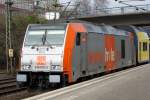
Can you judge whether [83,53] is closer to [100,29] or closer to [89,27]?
[89,27]

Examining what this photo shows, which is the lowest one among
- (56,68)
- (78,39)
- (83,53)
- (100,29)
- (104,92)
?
(104,92)

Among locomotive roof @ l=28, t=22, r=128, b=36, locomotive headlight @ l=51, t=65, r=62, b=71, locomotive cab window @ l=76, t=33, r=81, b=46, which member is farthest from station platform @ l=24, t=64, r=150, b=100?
locomotive roof @ l=28, t=22, r=128, b=36

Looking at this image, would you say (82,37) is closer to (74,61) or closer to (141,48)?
(74,61)

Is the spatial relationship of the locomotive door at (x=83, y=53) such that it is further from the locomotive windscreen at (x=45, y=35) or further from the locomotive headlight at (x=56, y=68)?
the locomotive headlight at (x=56, y=68)

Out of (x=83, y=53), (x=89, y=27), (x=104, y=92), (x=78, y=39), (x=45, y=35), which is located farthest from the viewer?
(x=89, y=27)

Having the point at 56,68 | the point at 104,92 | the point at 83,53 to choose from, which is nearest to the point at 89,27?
the point at 83,53

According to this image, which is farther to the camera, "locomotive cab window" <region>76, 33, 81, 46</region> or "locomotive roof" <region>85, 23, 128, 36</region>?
"locomotive roof" <region>85, 23, 128, 36</region>

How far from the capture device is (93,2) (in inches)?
3839

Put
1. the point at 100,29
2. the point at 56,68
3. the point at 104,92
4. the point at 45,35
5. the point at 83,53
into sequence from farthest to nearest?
the point at 100,29 < the point at 83,53 < the point at 45,35 < the point at 56,68 < the point at 104,92

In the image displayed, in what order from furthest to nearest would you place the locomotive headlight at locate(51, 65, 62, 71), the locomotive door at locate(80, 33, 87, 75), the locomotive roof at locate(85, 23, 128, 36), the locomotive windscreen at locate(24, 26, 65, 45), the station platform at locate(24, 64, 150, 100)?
1. the locomotive roof at locate(85, 23, 128, 36)
2. the locomotive door at locate(80, 33, 87, 75)
3. the locomotive windscreen at locate(24, 26, 65, 45)
4. the locomotive headlight at locate(51, 65, 62, 71)
5. the station platform at locate(24, 64, 150, 100)

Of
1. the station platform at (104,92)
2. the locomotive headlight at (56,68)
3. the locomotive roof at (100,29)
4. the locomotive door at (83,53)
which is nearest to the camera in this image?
the station platform at (104,92)

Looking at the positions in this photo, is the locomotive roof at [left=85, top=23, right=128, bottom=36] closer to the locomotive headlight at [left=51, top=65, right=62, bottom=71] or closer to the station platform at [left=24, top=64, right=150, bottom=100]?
the locomotive headlight at [left=51, top=65, right=62, bottom=71]

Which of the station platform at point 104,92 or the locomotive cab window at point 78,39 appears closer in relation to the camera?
the station platform at point 104,92

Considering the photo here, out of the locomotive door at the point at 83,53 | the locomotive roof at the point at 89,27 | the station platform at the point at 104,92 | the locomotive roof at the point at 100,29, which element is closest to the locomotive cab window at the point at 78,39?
the locomotive door at the point at 83,53
